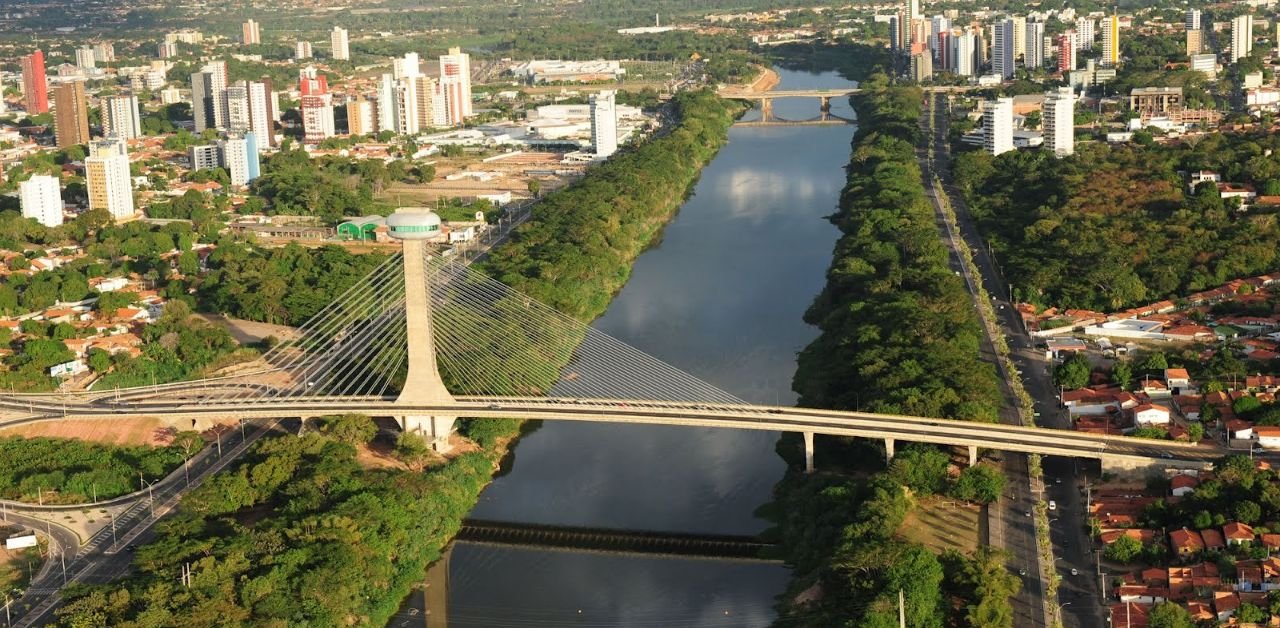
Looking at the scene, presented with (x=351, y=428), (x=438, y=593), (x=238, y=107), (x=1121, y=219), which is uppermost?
(x=238, y=107)

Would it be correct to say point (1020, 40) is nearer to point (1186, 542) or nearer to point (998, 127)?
point (998, 127)

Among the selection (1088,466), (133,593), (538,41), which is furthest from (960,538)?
(538,41)

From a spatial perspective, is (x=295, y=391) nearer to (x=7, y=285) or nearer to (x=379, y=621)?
(x=379, y=621)

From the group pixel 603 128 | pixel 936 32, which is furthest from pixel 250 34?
pixel 603 128

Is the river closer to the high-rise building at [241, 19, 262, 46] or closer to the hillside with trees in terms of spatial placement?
the hillside with trees

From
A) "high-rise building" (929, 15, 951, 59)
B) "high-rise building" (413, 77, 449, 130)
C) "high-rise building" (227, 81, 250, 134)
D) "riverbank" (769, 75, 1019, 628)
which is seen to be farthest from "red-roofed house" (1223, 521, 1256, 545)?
"high-rise building" (929, 15, 951, 59)

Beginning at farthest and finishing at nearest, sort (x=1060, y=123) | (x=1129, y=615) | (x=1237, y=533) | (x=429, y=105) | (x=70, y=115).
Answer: (x=429, y=105) → (x=70, y=115) → (x=1060, y=123) → (x=1237, y=533) → (x=1129, y=615)
